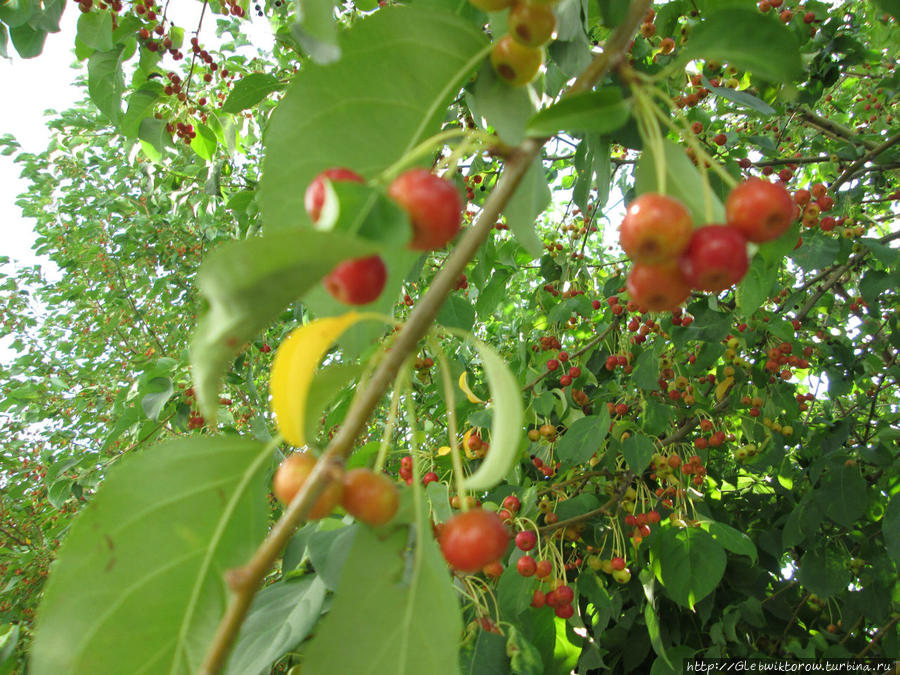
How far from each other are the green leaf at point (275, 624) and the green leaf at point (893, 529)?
2.25 meters

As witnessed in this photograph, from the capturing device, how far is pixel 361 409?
2.02 ft

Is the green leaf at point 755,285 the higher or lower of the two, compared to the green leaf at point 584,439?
higher

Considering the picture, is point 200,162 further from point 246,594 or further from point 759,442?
point 246,594

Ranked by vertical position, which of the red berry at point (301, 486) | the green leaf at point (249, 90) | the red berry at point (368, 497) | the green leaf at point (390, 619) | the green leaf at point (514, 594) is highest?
the green leaf at point (249, 90)

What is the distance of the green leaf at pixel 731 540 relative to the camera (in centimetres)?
224

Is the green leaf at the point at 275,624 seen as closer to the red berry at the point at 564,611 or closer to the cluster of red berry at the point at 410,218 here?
the cluster of red berry at the point at 410,218

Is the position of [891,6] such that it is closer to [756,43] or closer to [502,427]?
[756,43]

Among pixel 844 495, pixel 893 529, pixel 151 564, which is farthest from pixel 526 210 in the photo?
pixel 844 495

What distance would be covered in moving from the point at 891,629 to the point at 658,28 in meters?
3.14

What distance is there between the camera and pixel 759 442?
321cm

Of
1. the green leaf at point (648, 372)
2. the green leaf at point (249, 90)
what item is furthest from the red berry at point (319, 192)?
the green leaf at point (648, 372)

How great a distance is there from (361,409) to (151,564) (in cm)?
32

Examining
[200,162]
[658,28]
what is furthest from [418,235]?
[200,162]

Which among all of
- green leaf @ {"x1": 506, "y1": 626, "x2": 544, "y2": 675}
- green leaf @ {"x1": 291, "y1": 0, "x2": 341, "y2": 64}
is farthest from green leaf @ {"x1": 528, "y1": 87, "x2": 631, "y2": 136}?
green leaf @ {"x1": 506, "y1": 626, "x2": 544, "y2": 675}
